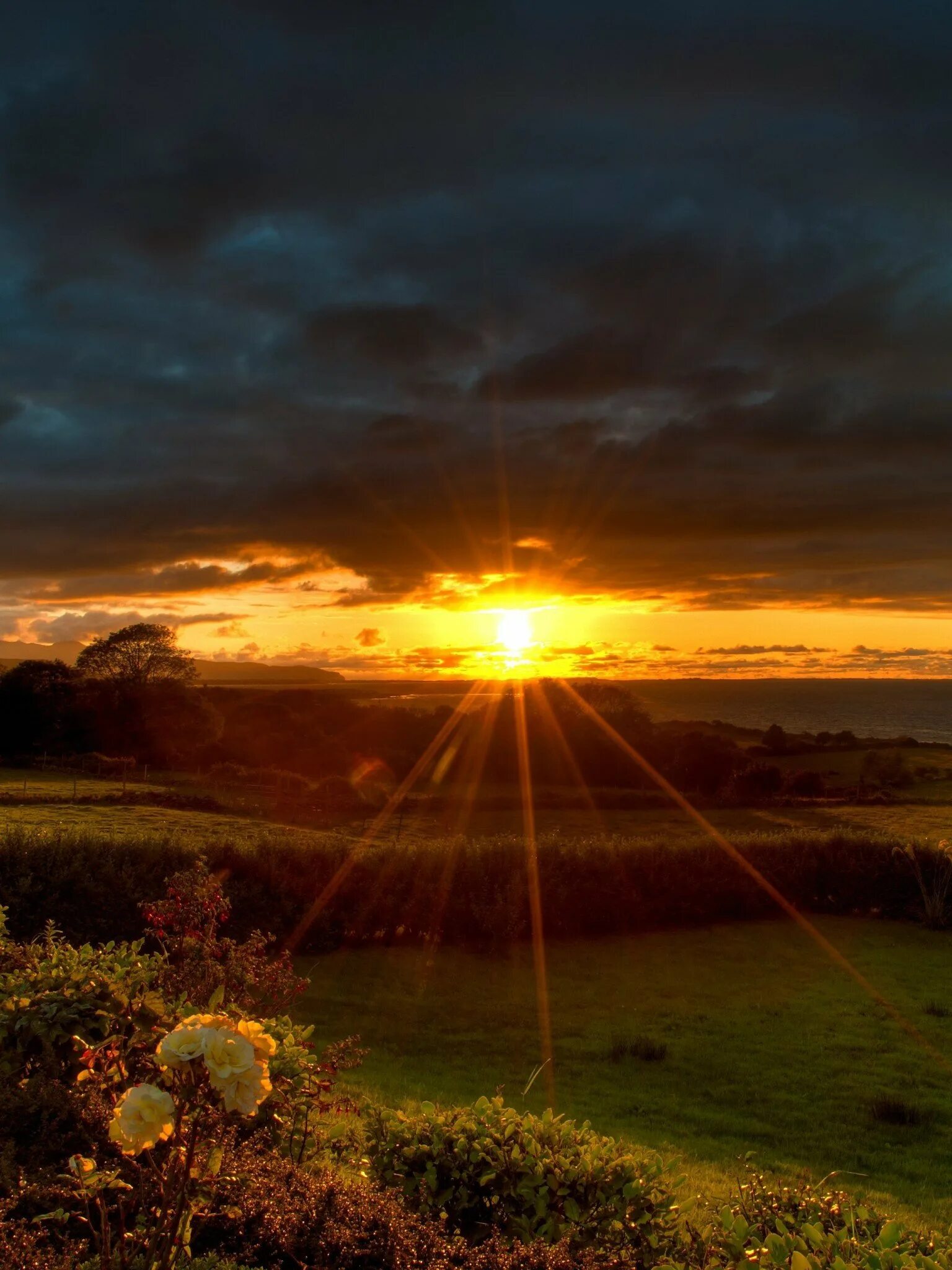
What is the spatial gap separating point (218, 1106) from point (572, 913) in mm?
12445

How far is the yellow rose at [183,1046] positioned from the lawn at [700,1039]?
499 centimetres

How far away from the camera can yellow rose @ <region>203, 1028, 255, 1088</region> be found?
2.71m

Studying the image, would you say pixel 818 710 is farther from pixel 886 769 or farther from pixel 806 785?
pixel 806 785

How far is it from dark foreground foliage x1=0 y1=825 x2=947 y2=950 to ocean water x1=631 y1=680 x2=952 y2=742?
81507mm

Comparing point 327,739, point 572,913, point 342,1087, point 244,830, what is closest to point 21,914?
point 342,1087

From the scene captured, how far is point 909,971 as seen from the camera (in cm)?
1439

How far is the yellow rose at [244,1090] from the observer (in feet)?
8.96

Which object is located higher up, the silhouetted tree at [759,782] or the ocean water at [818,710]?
the silhouetted tree at [759,782]

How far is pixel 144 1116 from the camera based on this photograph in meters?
2.76

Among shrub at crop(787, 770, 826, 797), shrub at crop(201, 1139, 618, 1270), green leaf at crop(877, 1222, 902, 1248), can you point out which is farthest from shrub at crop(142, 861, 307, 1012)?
shrub at crop(787, 770, 826, 797)

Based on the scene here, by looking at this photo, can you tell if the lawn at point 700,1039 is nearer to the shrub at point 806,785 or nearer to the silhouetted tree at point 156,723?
the shrub at point 806,785

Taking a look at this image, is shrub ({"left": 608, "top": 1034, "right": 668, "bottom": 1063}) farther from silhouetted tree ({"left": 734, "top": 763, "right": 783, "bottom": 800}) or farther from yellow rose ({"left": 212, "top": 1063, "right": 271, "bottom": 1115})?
silhouetted tree ({"left": 734, "top": 763, "right": 783, "bottom": 800})

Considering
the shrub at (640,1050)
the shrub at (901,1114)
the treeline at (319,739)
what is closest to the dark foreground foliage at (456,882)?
the shrub at (640,1050)

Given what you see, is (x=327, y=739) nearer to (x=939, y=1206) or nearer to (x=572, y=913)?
(x=572, y=913)
